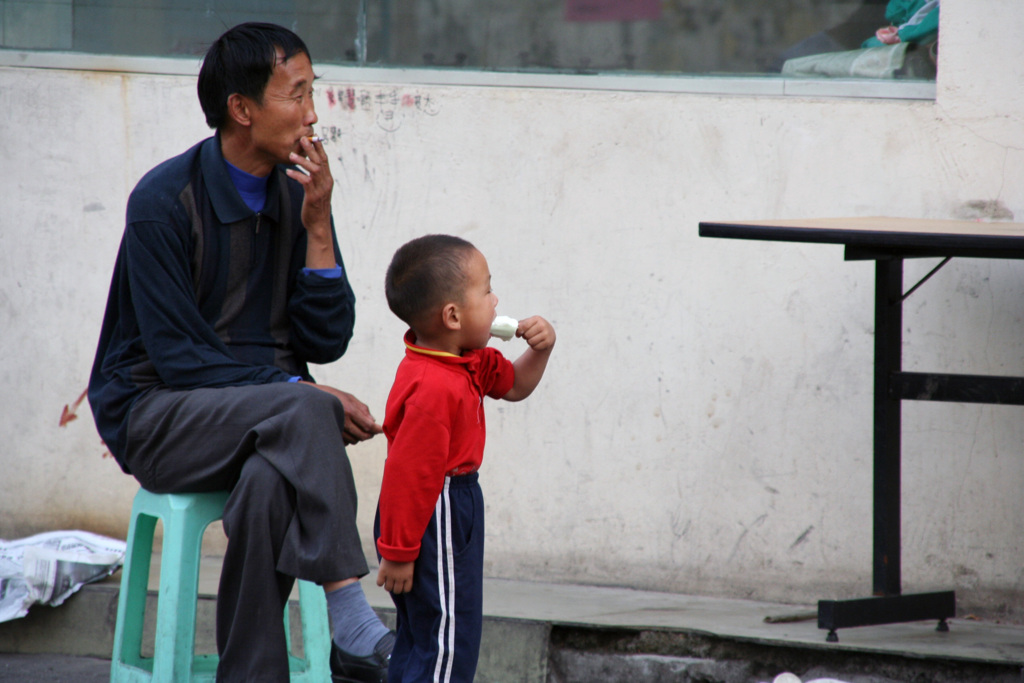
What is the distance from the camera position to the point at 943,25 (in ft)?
10.9

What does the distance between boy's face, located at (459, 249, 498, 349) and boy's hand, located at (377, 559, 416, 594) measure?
431mm

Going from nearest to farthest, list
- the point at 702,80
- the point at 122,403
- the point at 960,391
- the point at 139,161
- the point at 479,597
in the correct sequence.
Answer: the point at 479,597 → the point at 122,403 → the point at 960,391 → the point at 702,80 → the point at 139,161

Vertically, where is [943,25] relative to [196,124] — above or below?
above

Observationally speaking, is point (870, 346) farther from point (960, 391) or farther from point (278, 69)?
point (278, 69)

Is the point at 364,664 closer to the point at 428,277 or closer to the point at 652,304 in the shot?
the point at 428,277

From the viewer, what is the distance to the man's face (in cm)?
247

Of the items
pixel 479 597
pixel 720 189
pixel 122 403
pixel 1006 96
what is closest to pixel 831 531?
pixel 720 189

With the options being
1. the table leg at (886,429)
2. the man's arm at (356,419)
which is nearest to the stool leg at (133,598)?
the man's arm at (356,419)

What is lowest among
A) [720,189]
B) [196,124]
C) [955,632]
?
[955,632]

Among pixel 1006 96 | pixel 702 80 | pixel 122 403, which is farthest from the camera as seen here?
pixel 702 80

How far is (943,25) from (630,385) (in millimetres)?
1398

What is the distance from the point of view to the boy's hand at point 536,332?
216 cm

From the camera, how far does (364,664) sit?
2229 millimetres

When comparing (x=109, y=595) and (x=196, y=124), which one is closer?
(x=109, y=595)
